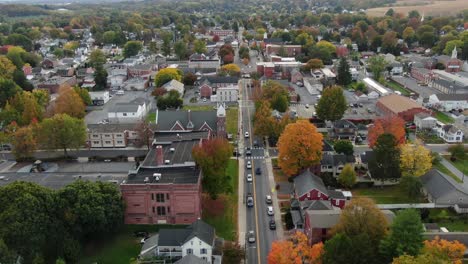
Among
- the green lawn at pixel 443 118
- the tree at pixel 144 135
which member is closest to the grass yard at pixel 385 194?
the tree at pixel 144 135

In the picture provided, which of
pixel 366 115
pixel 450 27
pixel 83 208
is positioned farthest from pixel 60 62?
pixel 450 27

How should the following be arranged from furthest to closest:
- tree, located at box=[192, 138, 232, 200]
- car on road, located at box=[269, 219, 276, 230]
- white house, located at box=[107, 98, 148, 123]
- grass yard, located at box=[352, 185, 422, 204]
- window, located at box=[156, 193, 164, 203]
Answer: white house, located at box=[107, 98, 148, 123], grass yard, located at box=[352, 185, 422, 204], tree, located at box=[192, 138, 232, 200], window, located at box=[156, 193, 164, 203], car on road, located at box=[269, 219, 276, 230]

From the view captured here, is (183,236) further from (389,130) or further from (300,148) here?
(389,130)

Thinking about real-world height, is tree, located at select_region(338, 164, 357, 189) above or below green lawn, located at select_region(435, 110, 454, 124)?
above

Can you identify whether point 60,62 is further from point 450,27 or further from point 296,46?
point 450,27

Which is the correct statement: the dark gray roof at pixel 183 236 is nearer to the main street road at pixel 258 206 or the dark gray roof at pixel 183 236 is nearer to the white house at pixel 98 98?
the main street road at pixel 258 206

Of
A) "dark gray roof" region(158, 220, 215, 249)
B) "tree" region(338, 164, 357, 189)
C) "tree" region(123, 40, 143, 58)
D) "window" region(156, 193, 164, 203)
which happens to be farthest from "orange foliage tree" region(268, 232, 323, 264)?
"tree" region(123, 40, 143, 58)

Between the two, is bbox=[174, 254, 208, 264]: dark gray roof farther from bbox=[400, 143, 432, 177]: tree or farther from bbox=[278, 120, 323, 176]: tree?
bbox=[400, 143, 432, 177]: tree

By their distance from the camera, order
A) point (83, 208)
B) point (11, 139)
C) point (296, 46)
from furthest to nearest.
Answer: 1. point (296, 46)
2. point (11, 139)
3. point (83, 208)
